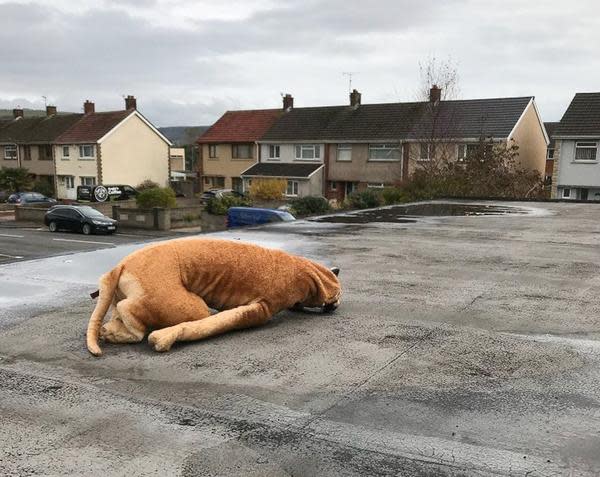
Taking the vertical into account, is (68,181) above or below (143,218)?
above

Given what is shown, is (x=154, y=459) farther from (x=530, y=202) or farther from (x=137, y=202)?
(x=137, y=202)

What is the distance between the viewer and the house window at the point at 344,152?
4178 centimetres

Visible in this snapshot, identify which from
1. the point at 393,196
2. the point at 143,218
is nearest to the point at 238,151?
the point at 143,218

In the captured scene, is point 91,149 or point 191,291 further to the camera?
point 91,149

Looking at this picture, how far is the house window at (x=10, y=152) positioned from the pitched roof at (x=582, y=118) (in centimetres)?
4949

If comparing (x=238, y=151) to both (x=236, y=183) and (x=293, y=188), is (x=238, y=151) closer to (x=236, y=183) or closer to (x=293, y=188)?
(x=236, y=183)

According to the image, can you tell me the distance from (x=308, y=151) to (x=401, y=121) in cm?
783

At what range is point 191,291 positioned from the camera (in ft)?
18.0

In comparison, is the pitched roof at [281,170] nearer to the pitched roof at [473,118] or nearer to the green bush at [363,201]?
the pitched roof at [473,118]

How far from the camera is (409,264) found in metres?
9.27

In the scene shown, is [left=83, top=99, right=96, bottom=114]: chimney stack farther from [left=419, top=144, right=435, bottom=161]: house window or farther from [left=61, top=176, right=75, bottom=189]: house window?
[left=419, top=144, right=435, bottom=161]: house window

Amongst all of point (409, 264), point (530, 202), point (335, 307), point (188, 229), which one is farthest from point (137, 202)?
point (335, 307)

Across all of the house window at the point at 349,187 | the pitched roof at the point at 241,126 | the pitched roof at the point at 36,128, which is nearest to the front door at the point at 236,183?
the pitched roof at the point at 241,126

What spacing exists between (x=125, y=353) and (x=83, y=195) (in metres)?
37.8
